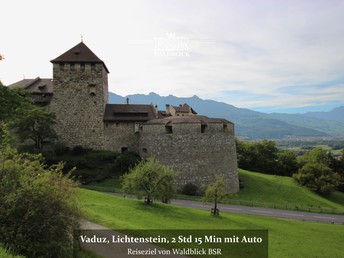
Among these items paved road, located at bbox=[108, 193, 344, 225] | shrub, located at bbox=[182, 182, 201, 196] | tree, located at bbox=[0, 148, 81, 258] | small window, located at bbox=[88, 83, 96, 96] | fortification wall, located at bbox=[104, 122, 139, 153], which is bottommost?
paved road, located at bbox=[108, 193, 344, 225]

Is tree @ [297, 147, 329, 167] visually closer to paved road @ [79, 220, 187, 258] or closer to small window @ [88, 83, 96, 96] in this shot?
small window @ [88, 83, 96, 96]

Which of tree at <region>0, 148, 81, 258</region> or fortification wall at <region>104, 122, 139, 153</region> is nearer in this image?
tree at <region>0, 148, 81, 258</region>

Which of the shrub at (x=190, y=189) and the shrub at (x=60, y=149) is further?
the shrub at (x=60, y=149)

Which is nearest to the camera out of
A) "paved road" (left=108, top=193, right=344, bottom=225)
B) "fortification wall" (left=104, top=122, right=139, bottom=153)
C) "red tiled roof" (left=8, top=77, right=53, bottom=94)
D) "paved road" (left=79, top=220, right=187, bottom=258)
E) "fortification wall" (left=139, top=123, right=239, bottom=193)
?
"paved road" (left=79, top=220, right=187, bottom=258)

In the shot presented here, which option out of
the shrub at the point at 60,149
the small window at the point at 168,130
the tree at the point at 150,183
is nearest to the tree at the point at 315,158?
the small window at the point at 168,130

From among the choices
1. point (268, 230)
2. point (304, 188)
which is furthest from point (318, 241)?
point (304, 188)

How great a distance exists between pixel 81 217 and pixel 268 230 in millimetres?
18291

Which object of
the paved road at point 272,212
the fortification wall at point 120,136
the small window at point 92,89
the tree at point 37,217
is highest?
the small window at point 92,89

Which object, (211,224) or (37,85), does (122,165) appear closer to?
(37,85)

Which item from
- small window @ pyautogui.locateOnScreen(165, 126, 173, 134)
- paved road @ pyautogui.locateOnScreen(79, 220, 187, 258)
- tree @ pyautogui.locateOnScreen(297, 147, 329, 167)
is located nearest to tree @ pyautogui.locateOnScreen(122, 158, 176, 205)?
paved road @ pyautogui.locateOnScreen(79, 220, 187, 258)

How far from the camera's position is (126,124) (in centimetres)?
4478

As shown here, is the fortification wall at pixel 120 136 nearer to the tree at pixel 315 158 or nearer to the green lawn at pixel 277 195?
the green lawn at pixel 277 195

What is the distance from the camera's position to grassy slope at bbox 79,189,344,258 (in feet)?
60.7

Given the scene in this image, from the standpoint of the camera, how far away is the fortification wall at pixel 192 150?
40.5 metres
